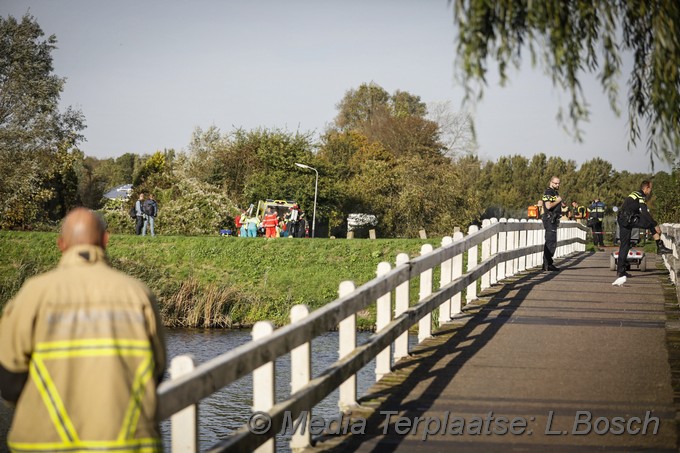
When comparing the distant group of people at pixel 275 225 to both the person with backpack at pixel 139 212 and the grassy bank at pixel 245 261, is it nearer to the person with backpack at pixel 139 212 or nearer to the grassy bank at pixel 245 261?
the grassy bank at pixel 245 261

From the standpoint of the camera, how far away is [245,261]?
49.7 meters

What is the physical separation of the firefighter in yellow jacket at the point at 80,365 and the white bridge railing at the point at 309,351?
0.24 metres

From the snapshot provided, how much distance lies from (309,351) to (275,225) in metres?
49.3

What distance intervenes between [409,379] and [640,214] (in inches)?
421

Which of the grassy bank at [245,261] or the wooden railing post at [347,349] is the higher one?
the wooden railing post at [347,349]

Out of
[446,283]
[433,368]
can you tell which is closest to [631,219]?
[446,283]

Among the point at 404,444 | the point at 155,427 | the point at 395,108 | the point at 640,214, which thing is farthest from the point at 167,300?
the point at 395,108

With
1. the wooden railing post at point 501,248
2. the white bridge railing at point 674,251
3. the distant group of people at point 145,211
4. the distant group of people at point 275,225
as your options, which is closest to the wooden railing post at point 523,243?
the wooden railing post at point 501,248

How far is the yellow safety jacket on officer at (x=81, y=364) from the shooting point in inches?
173

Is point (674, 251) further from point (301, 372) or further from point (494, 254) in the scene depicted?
point (301, 372)

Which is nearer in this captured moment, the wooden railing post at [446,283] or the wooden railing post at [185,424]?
the wooden railing post at [185,424]

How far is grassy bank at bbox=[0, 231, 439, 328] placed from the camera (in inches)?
1780

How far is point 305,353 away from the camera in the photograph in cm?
734

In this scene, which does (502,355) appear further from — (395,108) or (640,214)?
(395,108)
